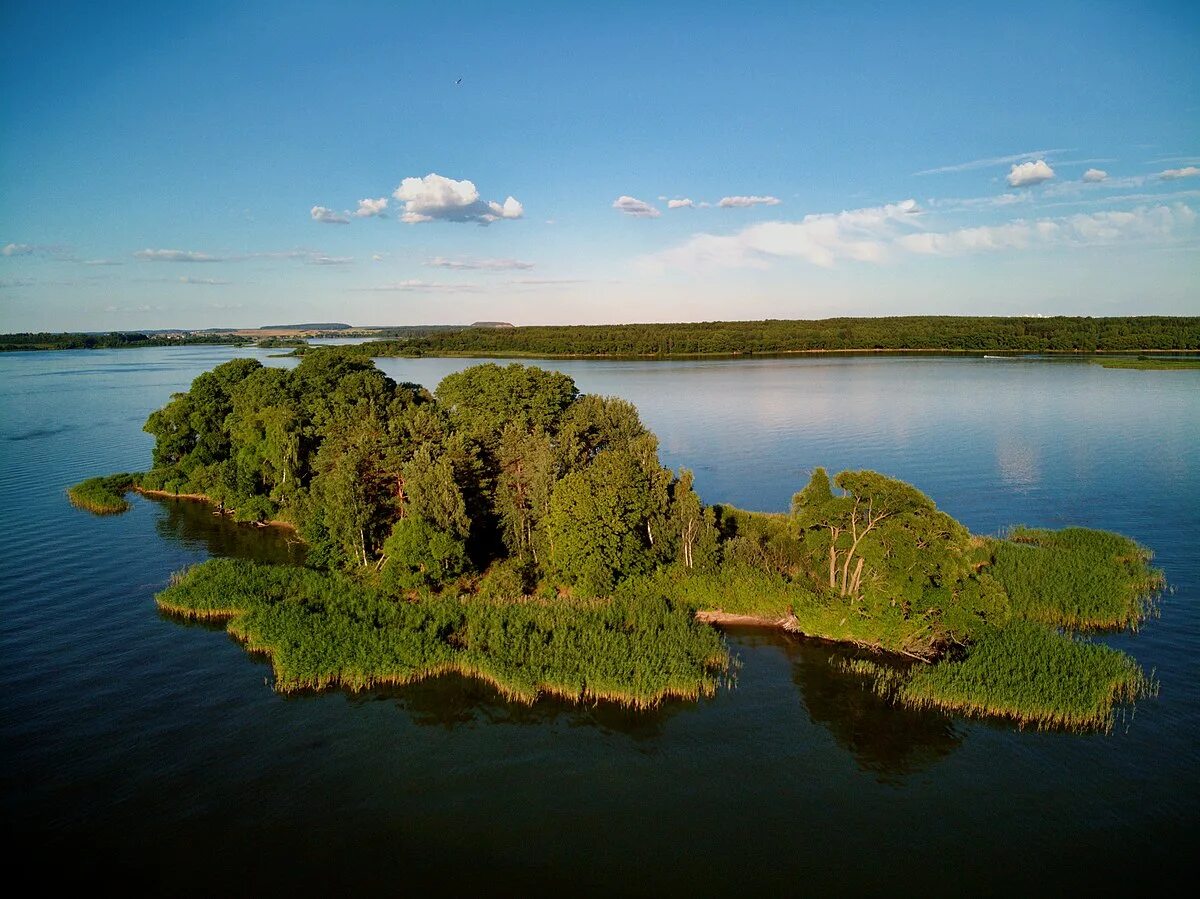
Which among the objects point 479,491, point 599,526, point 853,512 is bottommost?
point 599,526

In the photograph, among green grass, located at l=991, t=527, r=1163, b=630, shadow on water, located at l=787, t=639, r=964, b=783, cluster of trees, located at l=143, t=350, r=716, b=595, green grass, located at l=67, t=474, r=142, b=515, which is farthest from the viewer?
green grass, located at l=67, t=474, r=142, b=515

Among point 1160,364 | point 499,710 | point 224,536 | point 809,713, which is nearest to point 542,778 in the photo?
point 499,710

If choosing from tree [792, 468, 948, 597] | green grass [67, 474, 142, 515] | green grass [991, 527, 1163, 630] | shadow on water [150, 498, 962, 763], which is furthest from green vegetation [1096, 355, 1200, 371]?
green grass [67, 474, 142, 515]

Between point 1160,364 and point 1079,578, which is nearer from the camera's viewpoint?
point 1079,578

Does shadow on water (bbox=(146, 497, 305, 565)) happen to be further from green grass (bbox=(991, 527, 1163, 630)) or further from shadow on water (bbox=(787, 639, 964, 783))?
green grass (bbox=(991, 527, 1163, 630))

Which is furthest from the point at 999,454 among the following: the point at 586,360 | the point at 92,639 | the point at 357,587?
the point at 586,360

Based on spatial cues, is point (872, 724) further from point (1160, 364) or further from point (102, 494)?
point (1160, 364)

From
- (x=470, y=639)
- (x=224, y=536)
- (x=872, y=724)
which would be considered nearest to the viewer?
(x=872, y=724)
